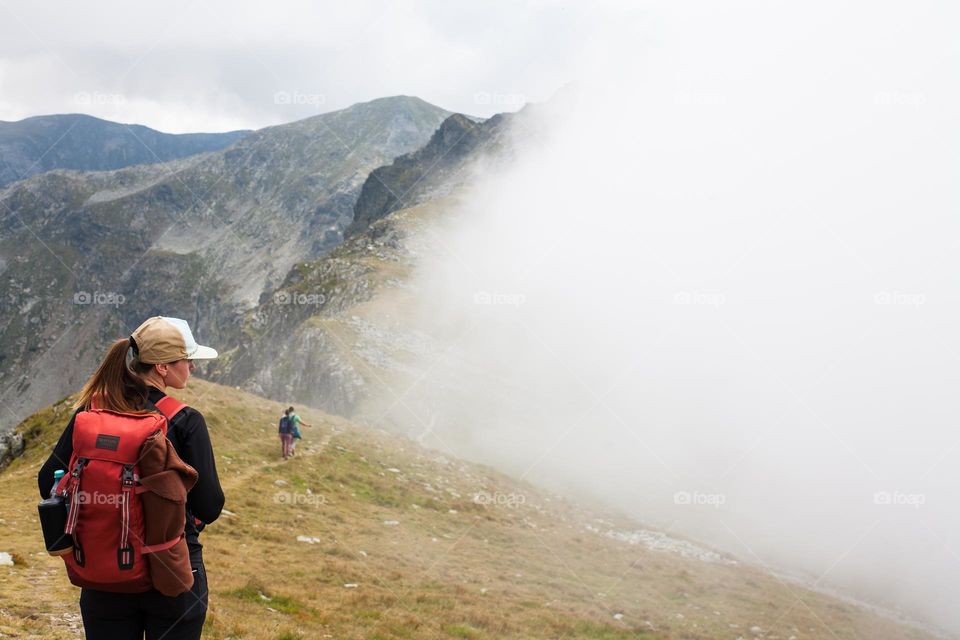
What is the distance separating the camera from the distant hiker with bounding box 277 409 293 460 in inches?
1138

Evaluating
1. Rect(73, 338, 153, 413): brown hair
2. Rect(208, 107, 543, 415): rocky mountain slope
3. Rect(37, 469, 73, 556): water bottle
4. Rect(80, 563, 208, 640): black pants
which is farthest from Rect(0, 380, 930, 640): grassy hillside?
Rect(208, 107, 543, 415): rocky mountain slope

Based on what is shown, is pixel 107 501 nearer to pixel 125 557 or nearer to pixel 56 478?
pixel 125 557

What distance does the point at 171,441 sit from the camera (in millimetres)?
5102

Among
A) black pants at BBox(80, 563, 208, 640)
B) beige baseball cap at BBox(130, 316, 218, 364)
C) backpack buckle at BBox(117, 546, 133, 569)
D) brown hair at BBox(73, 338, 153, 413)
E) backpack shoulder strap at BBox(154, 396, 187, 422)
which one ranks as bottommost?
black pants at BBox(80, 563, 208, 640)

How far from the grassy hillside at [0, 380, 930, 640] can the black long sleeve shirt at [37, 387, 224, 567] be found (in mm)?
7048

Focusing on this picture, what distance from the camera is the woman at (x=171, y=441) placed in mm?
5066

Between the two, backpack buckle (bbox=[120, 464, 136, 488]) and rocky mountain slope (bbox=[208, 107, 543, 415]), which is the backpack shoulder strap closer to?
backpack buckle (bbox=[120, 464, 136, 488])

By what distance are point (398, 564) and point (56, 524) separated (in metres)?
16.8

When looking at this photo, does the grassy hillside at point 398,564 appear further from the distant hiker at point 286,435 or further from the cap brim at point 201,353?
the cap brim at point 201,353

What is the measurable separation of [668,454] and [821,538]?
21511mm

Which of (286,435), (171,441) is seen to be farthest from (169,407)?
(286,435)

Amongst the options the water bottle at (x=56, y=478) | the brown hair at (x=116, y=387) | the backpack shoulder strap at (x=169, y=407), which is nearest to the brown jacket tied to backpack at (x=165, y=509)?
the backpack shoulder strap at (x=169, y=407)

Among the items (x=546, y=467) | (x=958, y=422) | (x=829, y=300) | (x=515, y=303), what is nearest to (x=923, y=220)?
(x=829, y=300)

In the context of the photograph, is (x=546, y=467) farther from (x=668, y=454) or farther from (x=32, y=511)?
(x=32, y=511)
